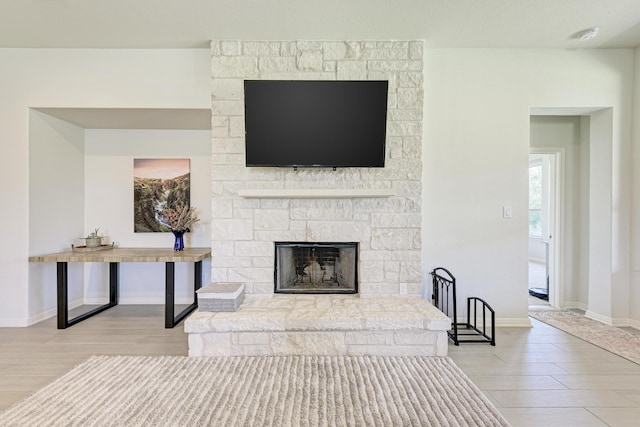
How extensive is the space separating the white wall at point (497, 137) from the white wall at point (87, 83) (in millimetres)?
2334

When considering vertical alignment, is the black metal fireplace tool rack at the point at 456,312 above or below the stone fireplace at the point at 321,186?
below

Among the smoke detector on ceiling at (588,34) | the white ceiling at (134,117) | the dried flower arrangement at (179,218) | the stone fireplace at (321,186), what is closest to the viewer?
the smoke detector on ceiling at (588,34)

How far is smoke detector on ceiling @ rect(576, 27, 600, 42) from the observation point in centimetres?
281

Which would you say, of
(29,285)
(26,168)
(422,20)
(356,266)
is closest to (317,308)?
(356,266)

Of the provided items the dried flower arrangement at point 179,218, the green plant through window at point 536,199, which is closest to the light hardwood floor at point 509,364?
the dried flower arrangement at point 179,218

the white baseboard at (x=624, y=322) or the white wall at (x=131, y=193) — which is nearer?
the white baseboard at (x=624, y=322)

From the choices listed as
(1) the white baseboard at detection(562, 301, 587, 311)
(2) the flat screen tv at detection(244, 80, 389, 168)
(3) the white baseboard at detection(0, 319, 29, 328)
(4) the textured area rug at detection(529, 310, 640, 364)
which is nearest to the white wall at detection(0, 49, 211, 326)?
(3) the white baseboard at detection(0, 319, 29, 328)

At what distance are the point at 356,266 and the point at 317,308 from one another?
60 centimetres

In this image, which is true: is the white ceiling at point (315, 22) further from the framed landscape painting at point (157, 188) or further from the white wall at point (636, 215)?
the framed landscape painting at point (157, 188)

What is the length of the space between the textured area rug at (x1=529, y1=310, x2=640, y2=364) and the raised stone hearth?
1428mm

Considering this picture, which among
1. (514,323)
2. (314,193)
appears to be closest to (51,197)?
(314,193)

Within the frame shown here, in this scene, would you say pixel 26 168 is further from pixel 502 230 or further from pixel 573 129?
pixel 573 129

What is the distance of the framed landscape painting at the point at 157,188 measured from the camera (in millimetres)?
3912

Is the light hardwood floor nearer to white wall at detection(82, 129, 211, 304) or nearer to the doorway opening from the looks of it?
white wall at detection(82, 129, 211, 304)
